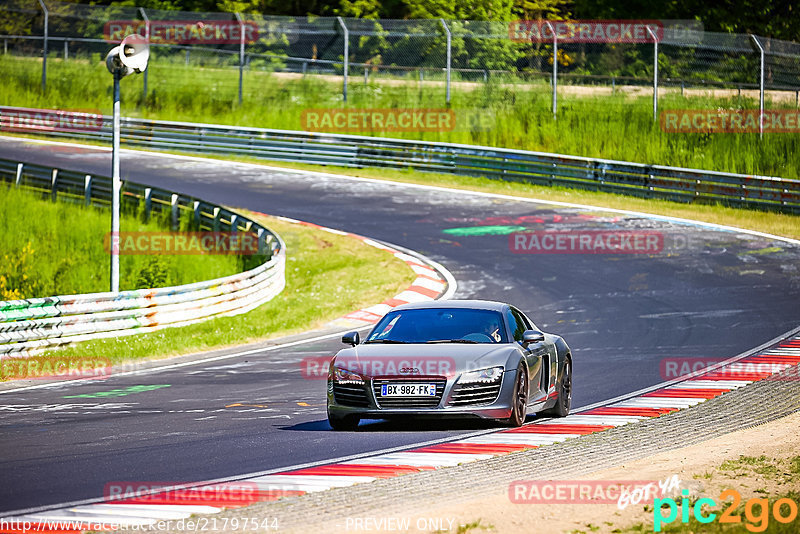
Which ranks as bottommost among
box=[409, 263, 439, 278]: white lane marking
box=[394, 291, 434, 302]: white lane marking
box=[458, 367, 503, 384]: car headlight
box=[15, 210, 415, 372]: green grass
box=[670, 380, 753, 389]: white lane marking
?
box=[15, 210, 415, 372]: green grass

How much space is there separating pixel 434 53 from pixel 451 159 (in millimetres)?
3814

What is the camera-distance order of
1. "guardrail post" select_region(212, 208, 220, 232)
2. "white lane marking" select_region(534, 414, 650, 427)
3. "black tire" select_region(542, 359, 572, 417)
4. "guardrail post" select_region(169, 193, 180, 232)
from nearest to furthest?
"white lane marking" select_region(534, 414, 650, 427) < "black tire" select_region(542, 359, 572, 417) < "guardrail post" select_region(212, 208, 220, 232) < "guardrail post" select_region(169, 193, 180, 232)

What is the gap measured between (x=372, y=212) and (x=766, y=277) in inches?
449

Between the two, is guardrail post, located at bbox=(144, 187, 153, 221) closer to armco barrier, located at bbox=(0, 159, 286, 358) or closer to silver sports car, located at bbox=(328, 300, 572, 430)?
armco barrier, located at bbox=(0, 159, 286, 358)

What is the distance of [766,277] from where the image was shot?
74.2ft

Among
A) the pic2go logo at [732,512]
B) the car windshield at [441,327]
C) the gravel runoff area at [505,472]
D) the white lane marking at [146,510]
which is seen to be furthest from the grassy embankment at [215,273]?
the pic2go logo at [732,512]

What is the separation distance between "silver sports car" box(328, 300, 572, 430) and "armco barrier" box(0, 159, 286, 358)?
23.8 feet

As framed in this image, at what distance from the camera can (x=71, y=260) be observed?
2414 cm

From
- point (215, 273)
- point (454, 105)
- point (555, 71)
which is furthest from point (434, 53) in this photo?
point (215, 273)

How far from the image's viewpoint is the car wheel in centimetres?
1054

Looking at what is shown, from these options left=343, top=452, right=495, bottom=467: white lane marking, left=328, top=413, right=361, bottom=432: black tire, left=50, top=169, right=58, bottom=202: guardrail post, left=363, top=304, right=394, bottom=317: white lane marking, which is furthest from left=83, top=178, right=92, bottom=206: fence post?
left=343, top=452, right=495, bottom=467: white lane marking

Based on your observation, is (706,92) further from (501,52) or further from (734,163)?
(501,52)

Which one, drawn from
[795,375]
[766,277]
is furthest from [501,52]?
[795,375]

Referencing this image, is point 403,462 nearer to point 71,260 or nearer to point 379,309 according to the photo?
point 379,309
